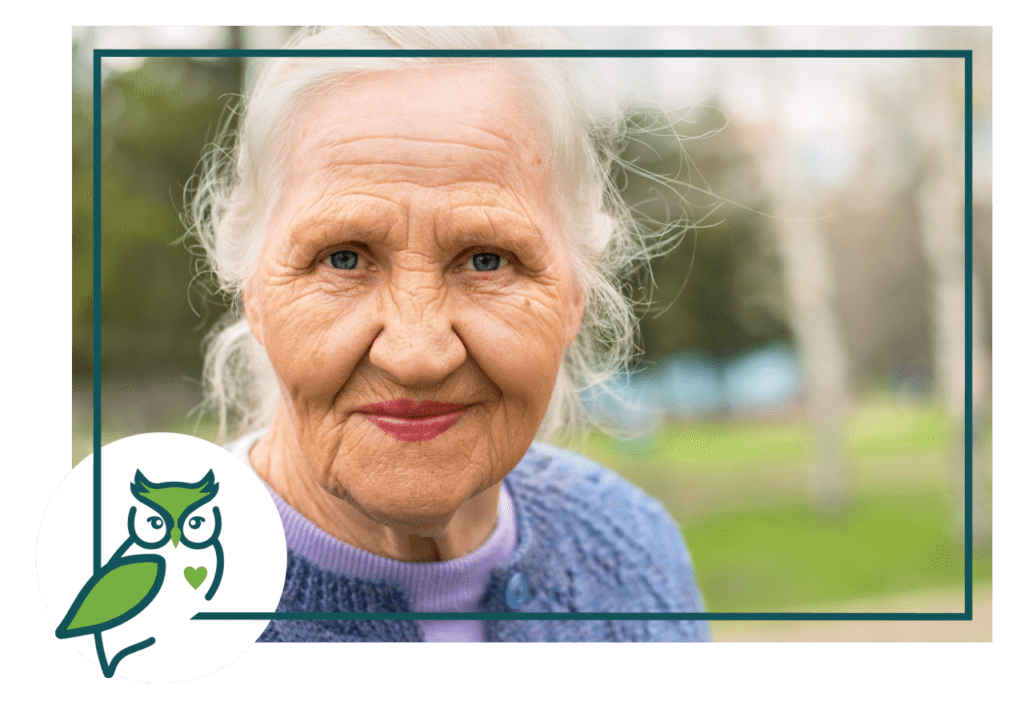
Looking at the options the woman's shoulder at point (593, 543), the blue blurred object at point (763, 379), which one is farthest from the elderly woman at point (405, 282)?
the blue blurred object at point (763, 379)

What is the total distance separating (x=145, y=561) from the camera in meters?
2.60

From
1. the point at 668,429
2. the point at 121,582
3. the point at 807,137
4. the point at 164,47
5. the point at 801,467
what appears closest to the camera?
the point at 121,582

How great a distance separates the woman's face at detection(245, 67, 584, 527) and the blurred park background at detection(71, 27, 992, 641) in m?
0.65

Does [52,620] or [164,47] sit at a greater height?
[164,47]

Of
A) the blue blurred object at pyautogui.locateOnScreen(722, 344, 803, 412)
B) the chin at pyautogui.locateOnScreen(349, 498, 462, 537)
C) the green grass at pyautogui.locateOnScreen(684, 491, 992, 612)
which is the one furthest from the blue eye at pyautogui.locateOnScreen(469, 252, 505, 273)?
the blue blurred object at pyautogui.locateOnScreen(722, 344, 803, 412)

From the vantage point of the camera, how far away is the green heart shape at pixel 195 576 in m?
2.59

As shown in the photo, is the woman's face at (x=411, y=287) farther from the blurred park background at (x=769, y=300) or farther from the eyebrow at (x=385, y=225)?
the blurred park background at (x=769, y=300)

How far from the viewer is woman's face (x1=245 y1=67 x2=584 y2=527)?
2137 millimetres

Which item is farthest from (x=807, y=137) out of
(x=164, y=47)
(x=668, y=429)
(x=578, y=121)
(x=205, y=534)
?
(x=205, y=534)

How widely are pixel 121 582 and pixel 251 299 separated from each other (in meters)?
1.04

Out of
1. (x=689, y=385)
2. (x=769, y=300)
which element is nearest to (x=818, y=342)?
(x=769, y=300)

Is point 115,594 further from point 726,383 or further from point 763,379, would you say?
point 763,379

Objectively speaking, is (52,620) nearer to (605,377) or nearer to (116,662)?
(116,662)

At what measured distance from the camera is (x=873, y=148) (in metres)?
6.66
